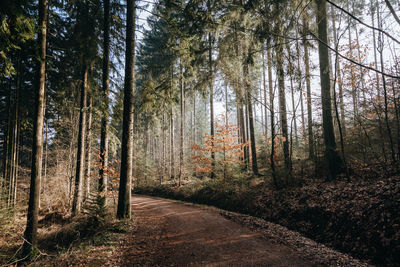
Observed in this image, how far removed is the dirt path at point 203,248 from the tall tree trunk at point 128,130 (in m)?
1.14

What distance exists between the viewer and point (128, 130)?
7.12 meters

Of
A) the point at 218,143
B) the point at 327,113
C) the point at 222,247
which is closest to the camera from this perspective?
the point at 222,247

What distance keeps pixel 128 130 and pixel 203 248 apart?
16.4ft

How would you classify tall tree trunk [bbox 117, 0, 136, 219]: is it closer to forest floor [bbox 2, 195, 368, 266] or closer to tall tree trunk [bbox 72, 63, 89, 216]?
forest floor [bbox 2, 195, 368, 266]

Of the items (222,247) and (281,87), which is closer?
(222,247)

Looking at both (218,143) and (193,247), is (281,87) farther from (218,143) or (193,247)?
(193,247)

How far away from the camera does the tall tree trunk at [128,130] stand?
22.2ft

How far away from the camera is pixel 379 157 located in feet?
23.9

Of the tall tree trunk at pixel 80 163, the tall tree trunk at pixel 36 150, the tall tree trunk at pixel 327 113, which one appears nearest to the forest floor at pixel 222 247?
the tall tree trunk at pixel 36 150

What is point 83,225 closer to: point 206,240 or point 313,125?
point 206,240

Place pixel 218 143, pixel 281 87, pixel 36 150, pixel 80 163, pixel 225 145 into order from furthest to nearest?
pixel 218 143 < pixel 225 145 < pixel 281 87 < pixel 80 163 < pixel 36 150

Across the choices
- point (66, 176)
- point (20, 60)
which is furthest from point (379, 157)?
point (20, 60)

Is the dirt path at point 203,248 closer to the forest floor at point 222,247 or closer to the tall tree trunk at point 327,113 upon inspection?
the forest floor at point 222,247

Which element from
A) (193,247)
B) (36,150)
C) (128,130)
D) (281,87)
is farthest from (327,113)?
(36,150)
